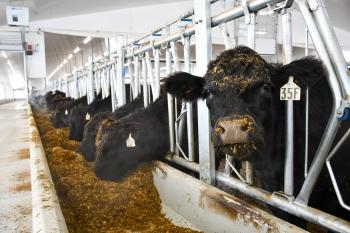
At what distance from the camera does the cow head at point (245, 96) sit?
198 cm

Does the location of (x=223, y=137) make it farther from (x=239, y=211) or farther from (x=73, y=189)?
(x=73, y=189)

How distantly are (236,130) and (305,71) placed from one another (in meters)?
0.50

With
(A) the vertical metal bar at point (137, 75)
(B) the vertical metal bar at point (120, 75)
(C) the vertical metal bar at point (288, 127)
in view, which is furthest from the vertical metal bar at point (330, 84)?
(B) the vertical metal bar at point (120, 75)

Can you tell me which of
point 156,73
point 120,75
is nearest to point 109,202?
point 156,73

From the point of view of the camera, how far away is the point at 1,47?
501 inches

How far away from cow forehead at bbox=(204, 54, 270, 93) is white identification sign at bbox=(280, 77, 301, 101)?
0.55ft

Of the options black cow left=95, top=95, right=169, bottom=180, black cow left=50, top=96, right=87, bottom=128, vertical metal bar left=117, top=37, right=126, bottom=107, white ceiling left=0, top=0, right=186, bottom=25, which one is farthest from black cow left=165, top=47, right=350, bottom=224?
white ceiling left=0, top=0, right=186, bottom=25

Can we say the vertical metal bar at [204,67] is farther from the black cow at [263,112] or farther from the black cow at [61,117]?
the black cow at [61,117]

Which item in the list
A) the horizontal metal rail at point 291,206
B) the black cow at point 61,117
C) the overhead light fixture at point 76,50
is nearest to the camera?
the horizontal metal rail at point 291,206

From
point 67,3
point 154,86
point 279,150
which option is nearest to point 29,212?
point 279,150

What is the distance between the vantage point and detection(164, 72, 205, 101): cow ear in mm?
2631

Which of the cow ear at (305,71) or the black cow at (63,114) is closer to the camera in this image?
the cow ear at (305,71)

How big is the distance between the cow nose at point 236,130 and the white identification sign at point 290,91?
25 centimetres

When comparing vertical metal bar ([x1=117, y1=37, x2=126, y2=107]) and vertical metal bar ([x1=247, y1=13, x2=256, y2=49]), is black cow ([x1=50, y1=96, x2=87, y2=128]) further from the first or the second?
vertical metal bar ([x1=247, y1=13, x2=256, y2=49])
